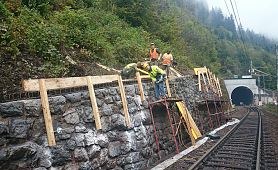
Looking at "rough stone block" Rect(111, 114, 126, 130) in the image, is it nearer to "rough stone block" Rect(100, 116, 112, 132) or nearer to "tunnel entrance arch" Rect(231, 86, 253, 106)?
"rough stone block" Rect(100, 116, 112, 132)

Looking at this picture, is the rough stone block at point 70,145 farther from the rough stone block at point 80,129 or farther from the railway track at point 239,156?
the railway track at point 239,156

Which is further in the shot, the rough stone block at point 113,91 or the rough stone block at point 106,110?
the rough stone block at point 113,91

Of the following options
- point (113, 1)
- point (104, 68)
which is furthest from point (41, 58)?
point (113, 1)

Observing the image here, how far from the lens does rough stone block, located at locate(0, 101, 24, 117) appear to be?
6.28 meters

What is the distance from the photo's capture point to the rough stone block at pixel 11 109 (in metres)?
6.28

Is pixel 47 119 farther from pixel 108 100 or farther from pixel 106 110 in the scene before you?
pixel 108 100

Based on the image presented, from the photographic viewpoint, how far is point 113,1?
2217cm

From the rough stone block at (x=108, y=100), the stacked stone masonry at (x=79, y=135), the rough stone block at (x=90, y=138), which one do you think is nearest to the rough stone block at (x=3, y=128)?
the stacked stone masonry at (x=79, y=135)

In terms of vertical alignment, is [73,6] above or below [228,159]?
above

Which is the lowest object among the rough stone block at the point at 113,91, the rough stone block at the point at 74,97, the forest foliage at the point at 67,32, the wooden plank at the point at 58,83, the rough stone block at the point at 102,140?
the rough stone block at the point at 102,140

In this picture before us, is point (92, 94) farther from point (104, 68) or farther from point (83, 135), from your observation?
point (104, 68)

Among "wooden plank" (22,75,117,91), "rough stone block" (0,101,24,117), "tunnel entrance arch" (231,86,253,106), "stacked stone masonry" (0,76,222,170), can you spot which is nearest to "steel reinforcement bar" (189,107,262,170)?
"stacked stone masonry" (0,76,222,170)

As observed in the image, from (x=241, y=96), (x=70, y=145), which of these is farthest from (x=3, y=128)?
(x=241, y=96)

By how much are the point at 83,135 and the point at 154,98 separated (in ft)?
16.3
